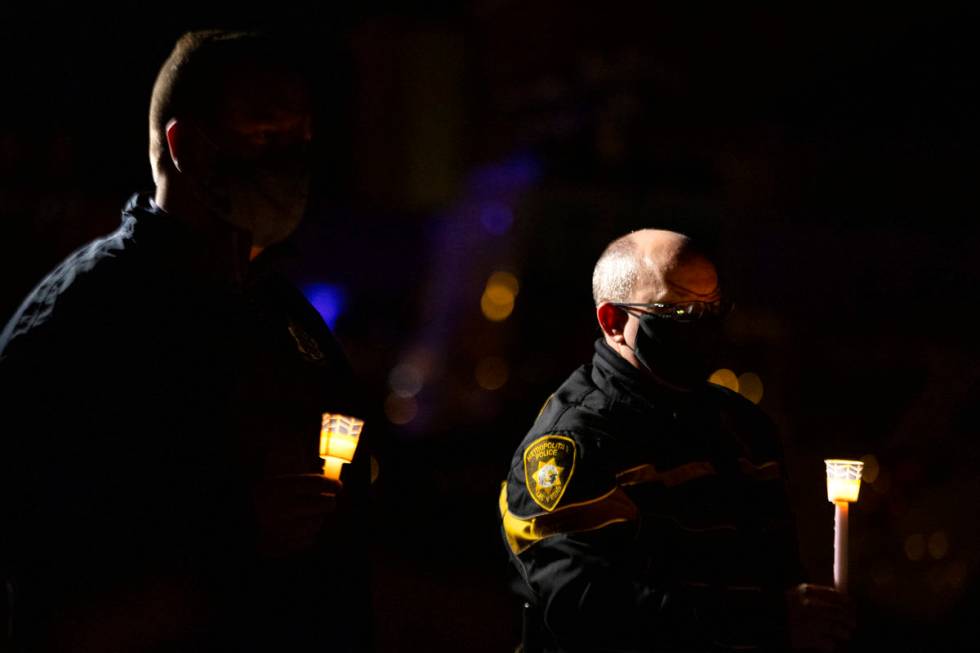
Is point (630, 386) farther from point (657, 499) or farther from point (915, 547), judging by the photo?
point (915, 547)

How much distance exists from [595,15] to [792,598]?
14.5 meters

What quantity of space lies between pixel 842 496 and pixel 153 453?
191 cm

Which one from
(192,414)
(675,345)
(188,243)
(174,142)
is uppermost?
(174,142)

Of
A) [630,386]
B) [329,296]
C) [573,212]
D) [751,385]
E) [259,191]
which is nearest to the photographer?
[259,191]

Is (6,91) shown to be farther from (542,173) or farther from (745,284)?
(745,284)

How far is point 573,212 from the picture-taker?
15469 millimetres

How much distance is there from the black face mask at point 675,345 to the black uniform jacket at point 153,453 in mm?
1210

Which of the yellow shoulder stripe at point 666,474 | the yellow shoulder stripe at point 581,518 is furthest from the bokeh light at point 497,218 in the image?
the yellow shoulder stripe at point 581,518

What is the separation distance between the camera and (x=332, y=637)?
2.30m

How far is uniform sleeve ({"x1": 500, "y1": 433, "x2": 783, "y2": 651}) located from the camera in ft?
8.56

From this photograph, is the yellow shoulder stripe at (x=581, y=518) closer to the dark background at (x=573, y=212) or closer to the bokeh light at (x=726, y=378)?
the dark background at (x=573, y=212)

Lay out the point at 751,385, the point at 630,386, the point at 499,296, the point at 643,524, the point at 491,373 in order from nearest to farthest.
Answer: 1. the point at 643,524
2. the point at 630,386
3. the point at 751,385
4. the point at 491,373
5. the point at 499,296

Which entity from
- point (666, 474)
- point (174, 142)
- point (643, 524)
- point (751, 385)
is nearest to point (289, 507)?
point (174, 142)

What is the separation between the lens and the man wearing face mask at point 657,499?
2.65 metres
